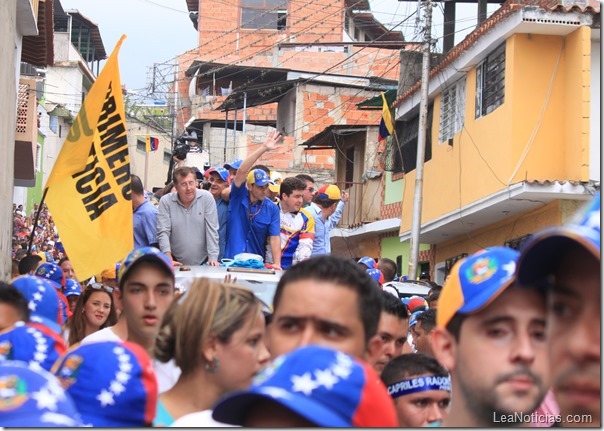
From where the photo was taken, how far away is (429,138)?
2548cm

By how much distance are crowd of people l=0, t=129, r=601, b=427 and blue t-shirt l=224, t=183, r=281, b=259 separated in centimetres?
402

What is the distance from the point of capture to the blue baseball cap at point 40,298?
574cm

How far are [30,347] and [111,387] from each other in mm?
1225

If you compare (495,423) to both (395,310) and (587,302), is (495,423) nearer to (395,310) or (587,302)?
(587,302)

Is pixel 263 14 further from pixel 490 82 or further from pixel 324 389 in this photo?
pixel 324 389

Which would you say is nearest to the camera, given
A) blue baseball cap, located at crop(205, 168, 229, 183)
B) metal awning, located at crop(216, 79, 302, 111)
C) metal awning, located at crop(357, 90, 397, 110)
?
blue baseball cap, located at crop(205, 168, 229, 183)

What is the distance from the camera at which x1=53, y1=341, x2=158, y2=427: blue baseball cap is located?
3387 millimetres

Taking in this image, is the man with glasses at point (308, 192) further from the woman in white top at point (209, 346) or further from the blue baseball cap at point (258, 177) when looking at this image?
the woman in white top at point (209, 346)

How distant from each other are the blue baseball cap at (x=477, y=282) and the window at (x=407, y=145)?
21635 millimetres

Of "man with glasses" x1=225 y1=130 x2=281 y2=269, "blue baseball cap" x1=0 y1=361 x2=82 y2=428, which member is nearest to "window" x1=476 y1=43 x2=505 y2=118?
"man with glasses" x1=225 y1=130 x2=281 y2=269

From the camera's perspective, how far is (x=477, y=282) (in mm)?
3588

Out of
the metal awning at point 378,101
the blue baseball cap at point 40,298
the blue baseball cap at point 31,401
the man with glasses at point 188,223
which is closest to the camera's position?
the blue baseball cap at point 31,401

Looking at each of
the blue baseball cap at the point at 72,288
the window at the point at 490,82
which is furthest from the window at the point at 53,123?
the blue baseball cap at the point at 72,288

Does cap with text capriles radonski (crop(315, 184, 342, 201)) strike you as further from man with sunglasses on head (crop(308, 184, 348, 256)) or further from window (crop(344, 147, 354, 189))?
window (crop(344, 147, 354, 189))
